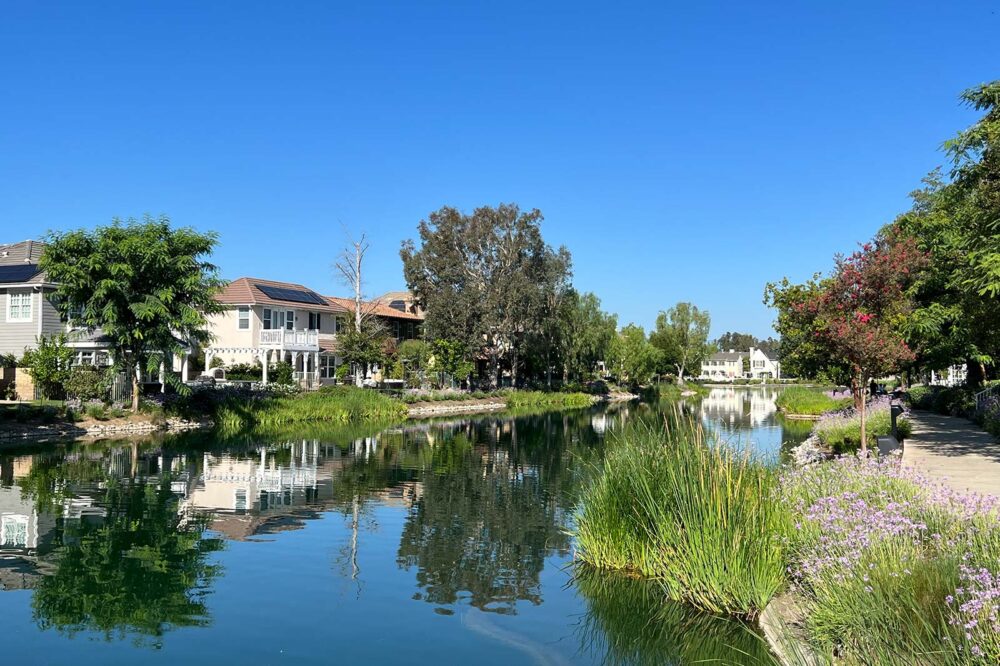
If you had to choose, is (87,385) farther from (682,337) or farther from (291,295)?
(682,337)

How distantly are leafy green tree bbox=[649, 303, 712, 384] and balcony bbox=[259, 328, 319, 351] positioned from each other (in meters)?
61.2

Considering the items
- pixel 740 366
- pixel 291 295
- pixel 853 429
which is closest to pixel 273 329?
pixel 291 295

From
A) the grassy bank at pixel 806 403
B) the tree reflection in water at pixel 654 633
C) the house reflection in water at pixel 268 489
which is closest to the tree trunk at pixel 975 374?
the grassy bank at pixel 806 403

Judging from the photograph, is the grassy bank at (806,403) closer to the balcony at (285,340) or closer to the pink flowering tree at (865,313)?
the pink flowering tree at (865,313)

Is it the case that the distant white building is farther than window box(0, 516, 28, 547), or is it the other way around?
the distant white building

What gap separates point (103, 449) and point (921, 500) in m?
24.8

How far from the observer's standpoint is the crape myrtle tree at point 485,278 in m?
59.7

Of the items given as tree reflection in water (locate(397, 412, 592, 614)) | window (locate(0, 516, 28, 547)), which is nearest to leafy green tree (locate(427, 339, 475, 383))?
tree reflection in water (locate(397, 412, 592, 614))

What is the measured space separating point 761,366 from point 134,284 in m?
161

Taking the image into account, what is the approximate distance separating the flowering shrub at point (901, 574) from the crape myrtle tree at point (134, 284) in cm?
2891

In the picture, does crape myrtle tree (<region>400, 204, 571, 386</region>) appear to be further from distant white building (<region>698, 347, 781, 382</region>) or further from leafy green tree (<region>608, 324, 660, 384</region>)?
distant white building (<region>698, 347, 781, 382</region>)

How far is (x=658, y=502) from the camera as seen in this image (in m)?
10.2

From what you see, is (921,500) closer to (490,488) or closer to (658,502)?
(658,502)

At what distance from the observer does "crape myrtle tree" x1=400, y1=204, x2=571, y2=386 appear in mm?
59656
